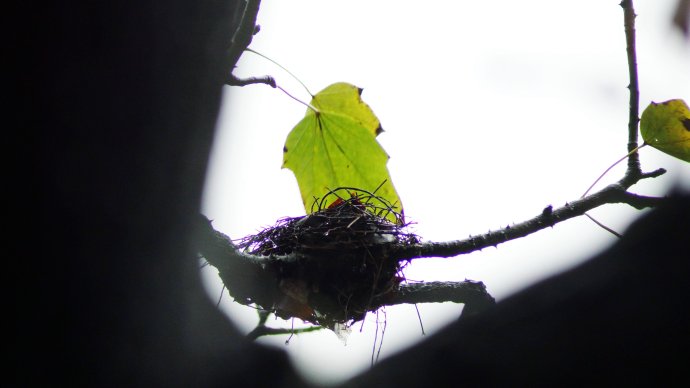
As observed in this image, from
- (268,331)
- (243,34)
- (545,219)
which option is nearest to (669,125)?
(545,219)

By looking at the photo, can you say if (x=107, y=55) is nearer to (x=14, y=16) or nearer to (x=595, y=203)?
(x=14, y=16)

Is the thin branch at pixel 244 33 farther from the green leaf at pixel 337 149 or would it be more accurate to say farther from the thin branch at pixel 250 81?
the green leaf at pixel 337 149

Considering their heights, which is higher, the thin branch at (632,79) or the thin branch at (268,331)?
the thin branch at (632,79)

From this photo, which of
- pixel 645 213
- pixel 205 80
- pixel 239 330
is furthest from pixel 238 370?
pixel 645 213

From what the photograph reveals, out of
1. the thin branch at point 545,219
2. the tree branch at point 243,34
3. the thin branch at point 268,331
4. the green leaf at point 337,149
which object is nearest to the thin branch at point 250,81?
the tree branch at point 243,34

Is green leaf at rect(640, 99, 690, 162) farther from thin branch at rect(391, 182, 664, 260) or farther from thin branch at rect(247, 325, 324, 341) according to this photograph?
thin branch at rect(247, 325, 324, 341)

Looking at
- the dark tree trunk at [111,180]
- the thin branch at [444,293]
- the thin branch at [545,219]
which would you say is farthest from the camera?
the thin branch at [444,293]
